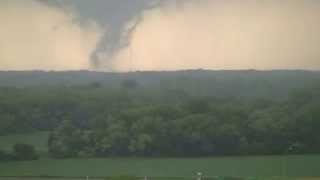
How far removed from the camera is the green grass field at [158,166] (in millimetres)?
13953

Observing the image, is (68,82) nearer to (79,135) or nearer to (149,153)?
(79,135)

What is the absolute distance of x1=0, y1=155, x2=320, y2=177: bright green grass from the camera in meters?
13.9

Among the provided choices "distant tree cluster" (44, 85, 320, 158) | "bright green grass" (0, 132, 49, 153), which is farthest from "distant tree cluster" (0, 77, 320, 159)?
"bright green grass" (0, 132, 49, 153)

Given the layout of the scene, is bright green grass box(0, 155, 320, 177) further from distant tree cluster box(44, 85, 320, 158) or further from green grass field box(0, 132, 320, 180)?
distant tree cluster box(44, 85, 320, 158)

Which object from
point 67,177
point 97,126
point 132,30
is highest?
point 132,30

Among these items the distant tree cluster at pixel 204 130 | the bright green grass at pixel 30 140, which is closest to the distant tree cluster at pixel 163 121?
the distant tree cluster at pixel 204 130

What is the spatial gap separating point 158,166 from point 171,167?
0.24m

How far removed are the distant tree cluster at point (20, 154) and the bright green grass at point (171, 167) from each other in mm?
104

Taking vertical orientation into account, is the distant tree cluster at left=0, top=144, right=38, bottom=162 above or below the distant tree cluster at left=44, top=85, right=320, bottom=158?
below

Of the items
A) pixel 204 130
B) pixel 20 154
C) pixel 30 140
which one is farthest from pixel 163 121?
pixel 20 154

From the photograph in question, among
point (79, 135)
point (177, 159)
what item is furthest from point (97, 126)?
point (177, 159)

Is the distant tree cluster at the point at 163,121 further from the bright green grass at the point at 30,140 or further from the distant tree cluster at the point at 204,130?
the bright green grass at the point at 30,140

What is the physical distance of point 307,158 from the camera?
14367 millimetres

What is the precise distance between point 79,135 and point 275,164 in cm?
367
